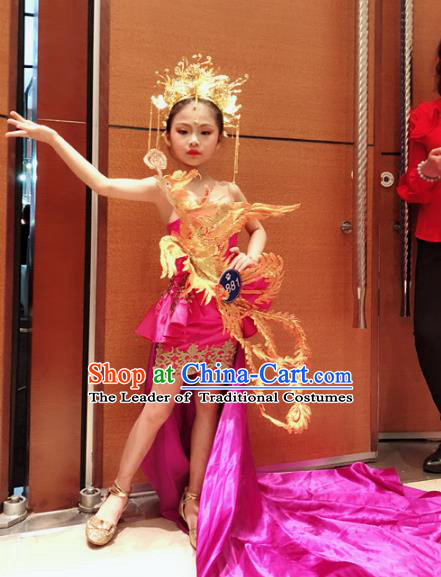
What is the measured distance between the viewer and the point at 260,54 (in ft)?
6.47

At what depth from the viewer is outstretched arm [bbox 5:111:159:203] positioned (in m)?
1.48

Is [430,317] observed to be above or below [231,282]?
below

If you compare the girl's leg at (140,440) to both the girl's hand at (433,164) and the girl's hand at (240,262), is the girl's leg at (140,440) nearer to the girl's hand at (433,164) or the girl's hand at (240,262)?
the girl's hand at (240,262)

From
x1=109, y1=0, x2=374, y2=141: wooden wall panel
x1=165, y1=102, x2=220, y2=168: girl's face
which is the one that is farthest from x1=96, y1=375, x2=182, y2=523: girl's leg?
x1=109, y1=0, x2=374, y2=141: wooden wall panel

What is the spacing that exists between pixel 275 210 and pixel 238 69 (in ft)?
2.34

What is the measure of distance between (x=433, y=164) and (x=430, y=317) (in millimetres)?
626

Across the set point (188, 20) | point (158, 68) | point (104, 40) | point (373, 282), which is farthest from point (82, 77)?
point (373, 282)

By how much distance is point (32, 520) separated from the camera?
1.69 metres

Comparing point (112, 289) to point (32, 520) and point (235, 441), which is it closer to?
point (235, 441)

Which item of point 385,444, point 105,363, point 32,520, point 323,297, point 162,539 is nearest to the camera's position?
point 162,539

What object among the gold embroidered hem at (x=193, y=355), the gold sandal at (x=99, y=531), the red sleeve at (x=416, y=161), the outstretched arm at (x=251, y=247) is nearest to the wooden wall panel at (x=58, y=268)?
the gold sandal at (x=99, y=531)

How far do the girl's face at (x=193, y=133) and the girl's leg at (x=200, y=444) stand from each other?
777mm

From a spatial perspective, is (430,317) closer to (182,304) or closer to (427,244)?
(427,244)

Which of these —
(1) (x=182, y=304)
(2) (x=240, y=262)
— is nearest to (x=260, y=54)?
(2) (x=240, y=262)
